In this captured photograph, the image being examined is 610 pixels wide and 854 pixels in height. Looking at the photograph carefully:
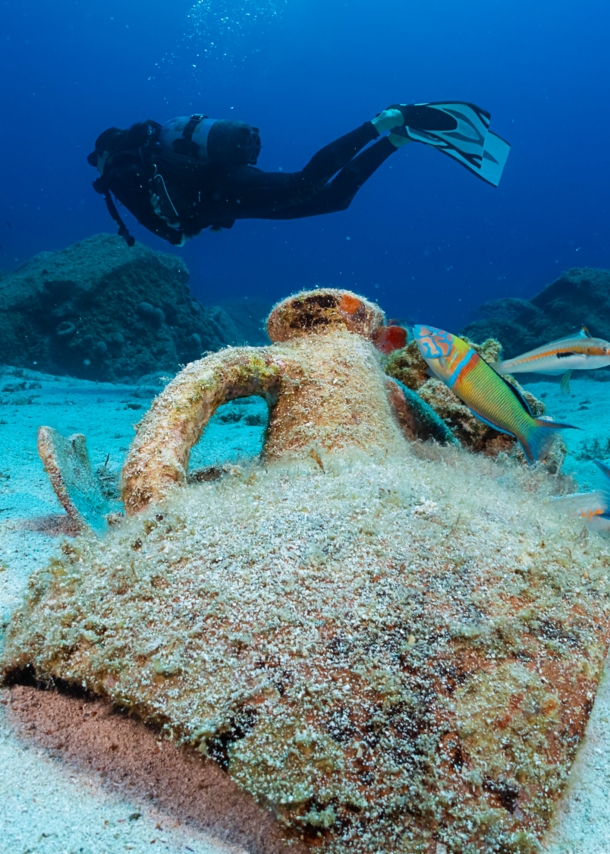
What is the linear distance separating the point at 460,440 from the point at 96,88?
106 meters

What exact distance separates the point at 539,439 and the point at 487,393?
1.43ft

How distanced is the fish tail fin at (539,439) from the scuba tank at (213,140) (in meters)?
7.86

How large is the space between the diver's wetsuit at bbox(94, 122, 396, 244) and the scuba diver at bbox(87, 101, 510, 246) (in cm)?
2

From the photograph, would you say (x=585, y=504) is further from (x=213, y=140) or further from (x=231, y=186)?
(x=213, y=140)

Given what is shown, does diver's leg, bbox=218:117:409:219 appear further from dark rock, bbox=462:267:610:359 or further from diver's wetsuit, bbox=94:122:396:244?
dark rock, bbox=462:267:610:359

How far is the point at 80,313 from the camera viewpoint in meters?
12.7

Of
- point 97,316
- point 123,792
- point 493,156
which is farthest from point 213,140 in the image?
point 123,792

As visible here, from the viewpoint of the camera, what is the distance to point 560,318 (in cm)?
1495

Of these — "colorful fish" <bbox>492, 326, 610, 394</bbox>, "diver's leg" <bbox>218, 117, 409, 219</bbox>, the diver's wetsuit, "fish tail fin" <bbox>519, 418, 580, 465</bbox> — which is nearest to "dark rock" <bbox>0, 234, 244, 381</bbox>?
the diver's wetsuit

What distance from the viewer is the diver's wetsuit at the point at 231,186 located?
8031mm

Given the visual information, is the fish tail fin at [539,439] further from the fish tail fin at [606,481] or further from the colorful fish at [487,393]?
the fish tail fin at [606,481]

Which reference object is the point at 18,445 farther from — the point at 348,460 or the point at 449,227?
the point at 449,227

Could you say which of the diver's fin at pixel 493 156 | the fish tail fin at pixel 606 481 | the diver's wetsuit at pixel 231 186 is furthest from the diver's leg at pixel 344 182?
the fish tail fin at pixel 606 481

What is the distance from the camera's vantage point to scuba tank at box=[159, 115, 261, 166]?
802cm
